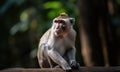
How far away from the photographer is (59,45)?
921 centimetres

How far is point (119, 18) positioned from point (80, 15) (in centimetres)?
246

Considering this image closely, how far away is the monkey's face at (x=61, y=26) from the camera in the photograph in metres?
8.95

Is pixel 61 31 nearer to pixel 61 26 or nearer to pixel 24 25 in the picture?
pixel 61 26

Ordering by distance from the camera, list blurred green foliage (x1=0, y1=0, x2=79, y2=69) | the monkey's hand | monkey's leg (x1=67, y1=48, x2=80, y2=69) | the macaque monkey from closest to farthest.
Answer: the monkey's hand, monkey's leg (x1=67, y1=48, x2=80, y2=69), the macaque monkey, blurred green foliage (x1=0, y1=0, x2=79, y2=69)

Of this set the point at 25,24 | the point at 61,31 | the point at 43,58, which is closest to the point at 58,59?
the point at 61,31

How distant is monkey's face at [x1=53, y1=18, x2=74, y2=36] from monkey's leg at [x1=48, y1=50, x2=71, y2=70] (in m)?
0.33

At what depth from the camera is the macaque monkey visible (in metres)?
8.95

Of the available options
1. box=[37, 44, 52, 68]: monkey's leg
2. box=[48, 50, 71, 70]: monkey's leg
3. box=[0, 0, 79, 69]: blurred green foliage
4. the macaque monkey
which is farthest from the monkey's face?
box=[0, 0, 79, 69]: blurred green foliage

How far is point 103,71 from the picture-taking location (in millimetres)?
8477

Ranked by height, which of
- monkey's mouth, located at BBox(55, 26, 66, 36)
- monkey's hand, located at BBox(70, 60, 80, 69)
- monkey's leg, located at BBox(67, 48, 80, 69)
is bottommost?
monkey's hand, located at BBox(70, 60, 80, 69)

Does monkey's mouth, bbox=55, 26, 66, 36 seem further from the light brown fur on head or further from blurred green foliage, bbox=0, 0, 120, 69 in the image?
blurred green foliage, bbox=0, 0, 120, 69

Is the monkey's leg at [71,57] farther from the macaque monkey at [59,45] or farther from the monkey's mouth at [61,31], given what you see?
the monkey's mouth at [61,31]

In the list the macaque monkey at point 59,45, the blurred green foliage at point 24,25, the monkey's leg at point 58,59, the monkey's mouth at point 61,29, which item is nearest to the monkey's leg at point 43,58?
the macaque monkey at point 59,45

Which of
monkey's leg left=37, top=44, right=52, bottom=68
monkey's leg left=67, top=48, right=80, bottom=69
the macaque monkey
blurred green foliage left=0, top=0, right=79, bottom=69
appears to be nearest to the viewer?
monkey's leg left=67, top=48, right=80, bottom=69
